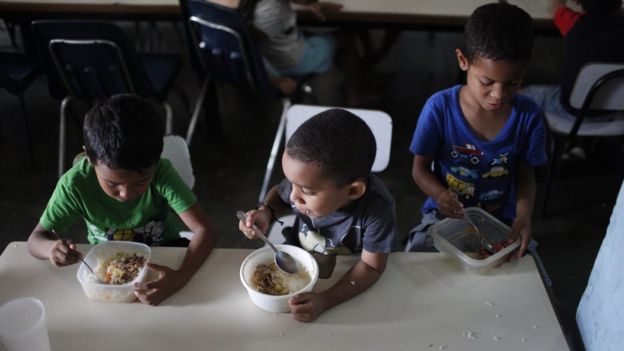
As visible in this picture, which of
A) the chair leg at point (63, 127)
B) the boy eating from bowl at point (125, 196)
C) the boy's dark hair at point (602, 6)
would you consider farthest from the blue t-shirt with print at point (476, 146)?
the chair leg at point (63, 127)

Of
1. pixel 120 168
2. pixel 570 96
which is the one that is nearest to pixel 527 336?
pixel 120 168

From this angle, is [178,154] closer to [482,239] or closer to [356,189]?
[356,189]

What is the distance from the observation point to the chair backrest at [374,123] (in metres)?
1.65

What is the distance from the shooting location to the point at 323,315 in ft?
3.71

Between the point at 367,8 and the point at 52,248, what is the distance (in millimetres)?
1760

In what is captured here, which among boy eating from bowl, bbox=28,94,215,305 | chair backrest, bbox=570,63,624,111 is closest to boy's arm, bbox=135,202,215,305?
boy eating from bowl, bbox=28,94,215,305

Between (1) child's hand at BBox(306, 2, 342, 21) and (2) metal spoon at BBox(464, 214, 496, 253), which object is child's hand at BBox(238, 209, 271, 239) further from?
(1) child's hand at BBox(306, 2, 342, 21)

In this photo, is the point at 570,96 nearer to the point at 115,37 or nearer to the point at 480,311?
the point at 480,311

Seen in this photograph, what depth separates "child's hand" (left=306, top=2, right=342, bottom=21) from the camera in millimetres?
2459

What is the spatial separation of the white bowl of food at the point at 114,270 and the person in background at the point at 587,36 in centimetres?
176

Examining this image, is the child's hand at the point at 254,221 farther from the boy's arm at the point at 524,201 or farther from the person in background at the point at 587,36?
the person in background at the point at 587,36

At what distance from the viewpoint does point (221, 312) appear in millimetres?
1135

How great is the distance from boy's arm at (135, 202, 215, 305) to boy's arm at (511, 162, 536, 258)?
737 mm

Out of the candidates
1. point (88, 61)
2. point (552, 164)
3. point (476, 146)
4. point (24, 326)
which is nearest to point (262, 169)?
point (88, 61)
